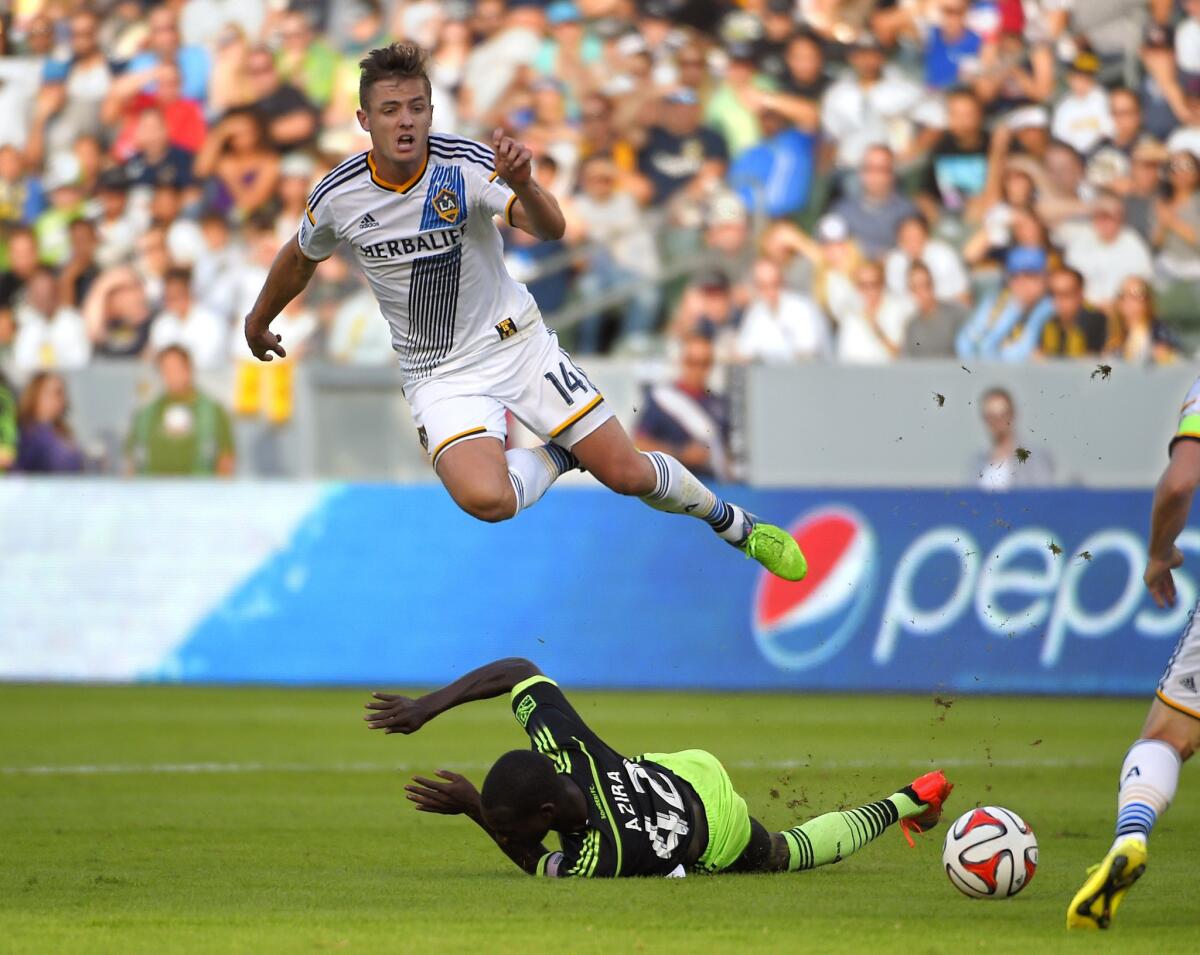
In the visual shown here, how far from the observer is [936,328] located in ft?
54.4

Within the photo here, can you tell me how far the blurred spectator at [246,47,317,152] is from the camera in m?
19.9

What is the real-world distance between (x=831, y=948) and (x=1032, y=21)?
15.2m

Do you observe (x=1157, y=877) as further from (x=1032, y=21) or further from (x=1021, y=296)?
(x=1032, y=21)

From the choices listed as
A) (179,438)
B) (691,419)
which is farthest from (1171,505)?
(179,438)

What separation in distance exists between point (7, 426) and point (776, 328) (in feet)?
21.0

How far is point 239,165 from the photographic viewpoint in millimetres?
19766

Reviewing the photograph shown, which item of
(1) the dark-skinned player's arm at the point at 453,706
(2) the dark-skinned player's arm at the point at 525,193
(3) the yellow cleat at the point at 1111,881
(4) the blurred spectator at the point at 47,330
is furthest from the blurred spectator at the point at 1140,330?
(3) the yellow cleat at the point at 1111,881

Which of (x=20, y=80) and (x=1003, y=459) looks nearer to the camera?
(x=1003, y=459)

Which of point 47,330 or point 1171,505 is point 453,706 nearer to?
point 1171,505

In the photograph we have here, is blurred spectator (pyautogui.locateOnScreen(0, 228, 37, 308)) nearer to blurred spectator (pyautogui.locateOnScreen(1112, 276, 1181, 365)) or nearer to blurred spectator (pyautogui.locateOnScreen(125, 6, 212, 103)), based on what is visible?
blurred spectator (pyautogui.locateOnScreen(125, 6, 212, 103))

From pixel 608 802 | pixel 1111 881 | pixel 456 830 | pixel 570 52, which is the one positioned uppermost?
pixel 570 52

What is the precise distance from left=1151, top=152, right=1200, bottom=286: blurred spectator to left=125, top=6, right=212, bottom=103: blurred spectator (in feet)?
31.6

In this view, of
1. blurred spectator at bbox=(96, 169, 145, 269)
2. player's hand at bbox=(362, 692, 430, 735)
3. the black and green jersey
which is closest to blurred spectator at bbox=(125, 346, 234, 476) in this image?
blurred spectator at bbox=(96, 169, 145, 269)

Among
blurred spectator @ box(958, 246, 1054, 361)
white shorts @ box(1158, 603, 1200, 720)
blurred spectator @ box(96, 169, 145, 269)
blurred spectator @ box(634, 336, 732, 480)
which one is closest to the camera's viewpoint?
white shorts @ box(1158, 603, 1200, 720)
